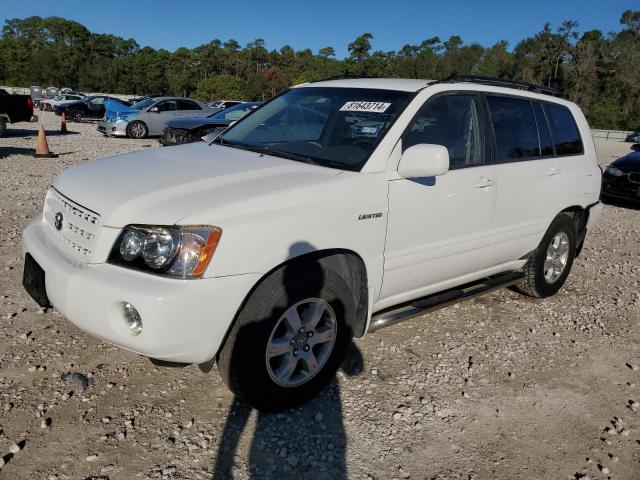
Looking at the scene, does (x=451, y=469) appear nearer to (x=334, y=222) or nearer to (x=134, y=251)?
(x=334, y=222)

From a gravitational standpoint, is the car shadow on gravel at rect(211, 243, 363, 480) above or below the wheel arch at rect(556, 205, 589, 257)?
below

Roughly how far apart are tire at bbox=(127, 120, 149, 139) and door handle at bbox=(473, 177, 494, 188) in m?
16.7

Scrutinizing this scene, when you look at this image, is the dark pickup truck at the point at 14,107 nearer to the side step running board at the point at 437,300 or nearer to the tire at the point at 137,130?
the tire at the point at 137,130

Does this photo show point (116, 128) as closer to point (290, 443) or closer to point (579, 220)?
point (579, 220)

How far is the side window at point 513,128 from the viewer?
13.2ft

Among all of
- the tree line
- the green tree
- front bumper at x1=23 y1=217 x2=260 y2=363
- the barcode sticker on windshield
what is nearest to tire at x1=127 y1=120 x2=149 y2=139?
the barcode sticker on windshield

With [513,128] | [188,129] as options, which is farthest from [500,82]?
[188,129]

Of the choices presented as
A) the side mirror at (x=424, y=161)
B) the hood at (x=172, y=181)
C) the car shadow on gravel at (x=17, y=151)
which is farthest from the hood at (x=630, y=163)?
the car shadow on gravel at (x=17, y=151)

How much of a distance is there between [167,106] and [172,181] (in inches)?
686

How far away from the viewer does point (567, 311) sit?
16.0ft

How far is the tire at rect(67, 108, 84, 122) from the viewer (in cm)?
2683

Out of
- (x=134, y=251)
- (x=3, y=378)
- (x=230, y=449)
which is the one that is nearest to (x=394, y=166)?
(x=134, y=251)

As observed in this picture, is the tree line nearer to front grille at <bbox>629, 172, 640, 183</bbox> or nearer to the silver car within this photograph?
the silver car

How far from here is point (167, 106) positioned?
1908 centimetres
